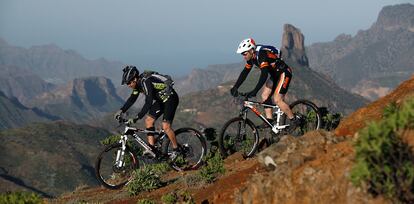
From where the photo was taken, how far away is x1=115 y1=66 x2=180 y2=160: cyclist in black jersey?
46.5 feet

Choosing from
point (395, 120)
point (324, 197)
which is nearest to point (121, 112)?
point (324, 197)

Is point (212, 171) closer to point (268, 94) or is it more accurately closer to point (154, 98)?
point (154, 98)

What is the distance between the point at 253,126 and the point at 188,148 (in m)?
2.07

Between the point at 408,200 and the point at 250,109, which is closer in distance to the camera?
the point at 408,200

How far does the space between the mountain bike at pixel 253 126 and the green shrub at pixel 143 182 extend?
2.34 m

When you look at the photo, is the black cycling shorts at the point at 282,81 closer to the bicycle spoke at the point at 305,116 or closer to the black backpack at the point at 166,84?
the bicycle spoke at the point at 305,116

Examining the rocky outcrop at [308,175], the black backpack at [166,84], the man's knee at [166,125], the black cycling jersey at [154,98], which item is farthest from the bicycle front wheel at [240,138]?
the rocky outcrop at [308,175]

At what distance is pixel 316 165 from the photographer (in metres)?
8.31

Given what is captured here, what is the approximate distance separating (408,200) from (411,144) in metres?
1.15

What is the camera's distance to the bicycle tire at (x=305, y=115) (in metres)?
16.3

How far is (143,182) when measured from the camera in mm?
14555

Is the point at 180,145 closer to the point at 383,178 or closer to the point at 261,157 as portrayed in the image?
the point at 261,157

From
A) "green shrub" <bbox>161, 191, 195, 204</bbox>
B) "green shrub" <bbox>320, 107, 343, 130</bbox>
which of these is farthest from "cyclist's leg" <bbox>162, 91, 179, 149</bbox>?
"green shrub" <bbox>320, 107, 343, 130</bbox>

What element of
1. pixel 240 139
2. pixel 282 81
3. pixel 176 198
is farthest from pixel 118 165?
pixel 282 81
